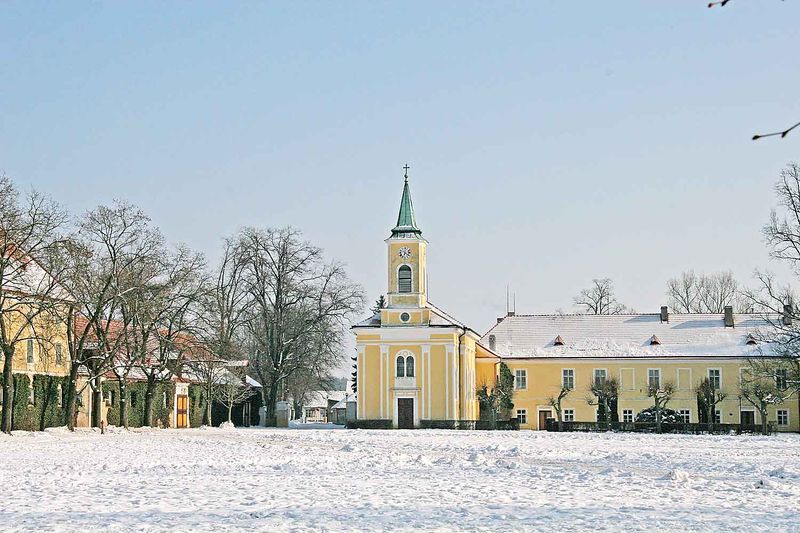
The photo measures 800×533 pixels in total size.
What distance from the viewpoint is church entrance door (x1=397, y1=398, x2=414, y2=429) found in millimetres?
58625

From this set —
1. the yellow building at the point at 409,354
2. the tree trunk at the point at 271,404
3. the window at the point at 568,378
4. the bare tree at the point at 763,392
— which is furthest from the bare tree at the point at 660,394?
the tree trunk at the point at 271,404

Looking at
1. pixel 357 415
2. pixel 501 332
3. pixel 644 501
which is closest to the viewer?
pixel 644 501

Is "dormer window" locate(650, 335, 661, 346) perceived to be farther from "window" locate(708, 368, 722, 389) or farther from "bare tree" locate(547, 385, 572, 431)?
"bare tree" locate(547, 385, 572, 431)

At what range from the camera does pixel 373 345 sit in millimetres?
59500

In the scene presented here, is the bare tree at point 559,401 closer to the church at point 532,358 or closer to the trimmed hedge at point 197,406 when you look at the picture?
the church at point 532,358

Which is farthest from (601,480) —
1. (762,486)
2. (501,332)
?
(501,332)

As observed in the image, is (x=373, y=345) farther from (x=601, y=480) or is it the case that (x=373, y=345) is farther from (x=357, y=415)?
(x=601, y=480)

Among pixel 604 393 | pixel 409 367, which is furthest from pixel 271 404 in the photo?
pixel 604 393

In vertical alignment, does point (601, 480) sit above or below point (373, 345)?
below

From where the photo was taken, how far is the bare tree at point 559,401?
55.9 metres

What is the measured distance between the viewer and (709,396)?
60.0 metres

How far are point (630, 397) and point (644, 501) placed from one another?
5055 centimetres

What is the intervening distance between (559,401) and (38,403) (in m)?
28.3

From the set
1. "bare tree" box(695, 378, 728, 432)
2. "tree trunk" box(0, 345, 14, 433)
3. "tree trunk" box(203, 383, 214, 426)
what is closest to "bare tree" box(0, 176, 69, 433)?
"tree trunk" box(0, 345, 14, 433)
